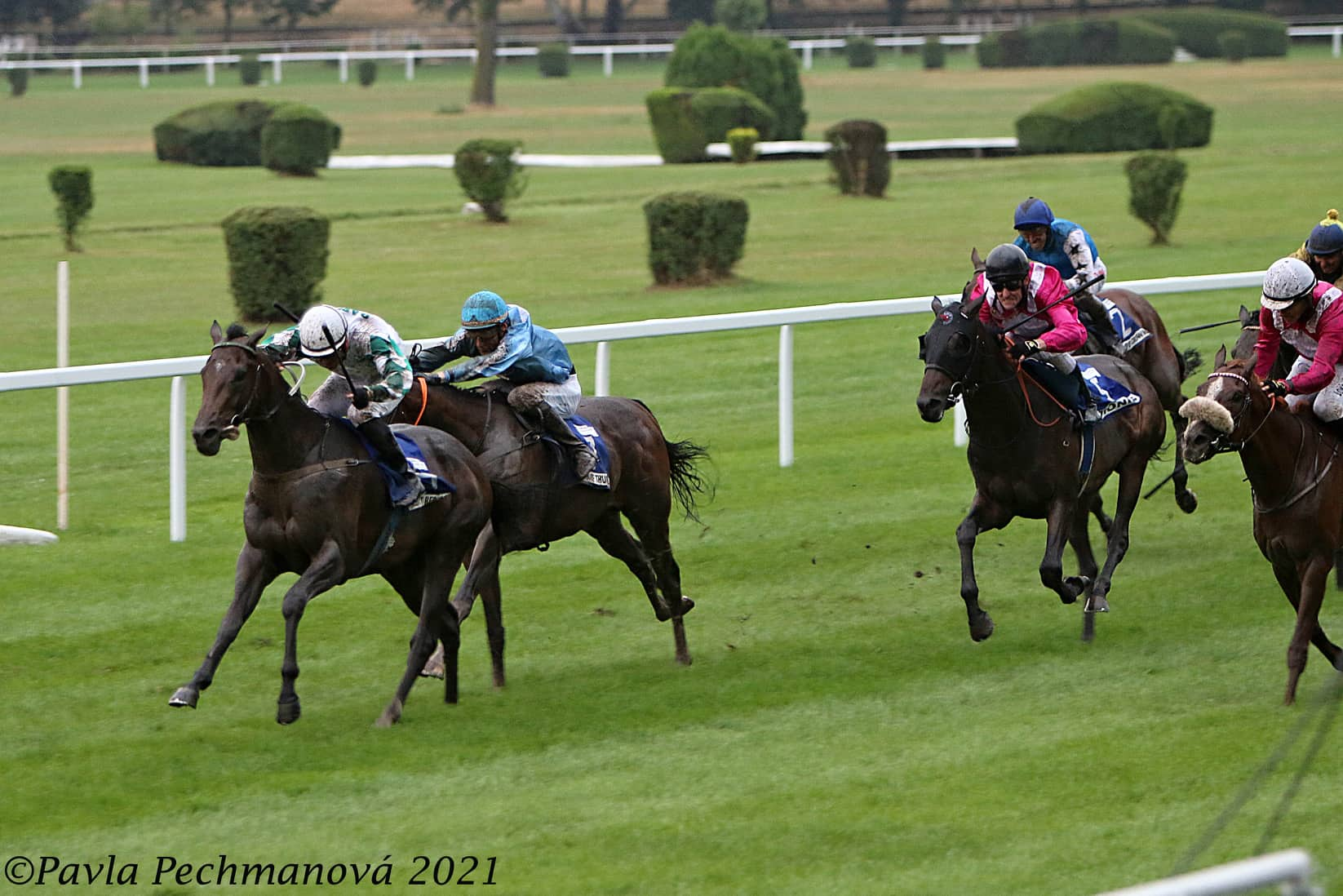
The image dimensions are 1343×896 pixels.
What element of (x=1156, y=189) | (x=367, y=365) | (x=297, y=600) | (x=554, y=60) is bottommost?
(x=297, y=600)

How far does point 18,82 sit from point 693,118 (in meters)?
22.3

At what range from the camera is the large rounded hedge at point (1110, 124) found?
3200 centimetres

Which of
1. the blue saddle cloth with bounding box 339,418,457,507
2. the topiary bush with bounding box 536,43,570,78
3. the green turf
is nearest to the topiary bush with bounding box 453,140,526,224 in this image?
the green turf

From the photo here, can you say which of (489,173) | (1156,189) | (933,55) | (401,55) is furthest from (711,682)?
(401,55)

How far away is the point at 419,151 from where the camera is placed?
116 feet

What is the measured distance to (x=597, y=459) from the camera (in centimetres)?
838

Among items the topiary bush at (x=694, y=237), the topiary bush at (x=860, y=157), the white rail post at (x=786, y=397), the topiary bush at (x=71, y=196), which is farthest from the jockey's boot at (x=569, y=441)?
the topiary bush at (x=860, y=157)

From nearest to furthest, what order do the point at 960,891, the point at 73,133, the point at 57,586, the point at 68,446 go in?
the point at 960,891 < the point at 57,586 < the point at 68,446 < the point at 73,133

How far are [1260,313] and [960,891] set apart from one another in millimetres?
3615

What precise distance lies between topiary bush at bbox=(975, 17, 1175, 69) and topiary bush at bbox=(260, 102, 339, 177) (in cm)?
2617

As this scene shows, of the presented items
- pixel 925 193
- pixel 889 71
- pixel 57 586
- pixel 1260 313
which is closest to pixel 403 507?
pixel 57 586

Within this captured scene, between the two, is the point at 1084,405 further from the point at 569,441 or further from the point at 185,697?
the point at 185,697

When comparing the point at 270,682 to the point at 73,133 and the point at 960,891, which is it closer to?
the point at 960,891

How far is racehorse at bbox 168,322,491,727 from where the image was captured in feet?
23.7
